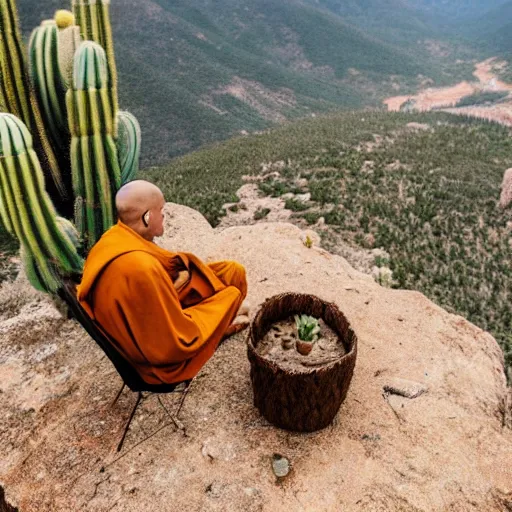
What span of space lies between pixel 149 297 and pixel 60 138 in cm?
310

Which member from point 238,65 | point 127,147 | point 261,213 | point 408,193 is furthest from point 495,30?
point 127,147

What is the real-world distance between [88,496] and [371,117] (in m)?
30.0

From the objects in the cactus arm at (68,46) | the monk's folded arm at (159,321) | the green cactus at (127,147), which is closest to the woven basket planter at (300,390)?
the monk's folded arm at (159,321)

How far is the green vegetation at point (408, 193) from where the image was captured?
8.55 m

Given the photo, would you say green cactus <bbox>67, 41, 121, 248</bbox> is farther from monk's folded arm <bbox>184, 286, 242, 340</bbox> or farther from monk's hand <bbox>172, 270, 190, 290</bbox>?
monk's folded arm <bbox>184, 286, 242, 340</bbox>

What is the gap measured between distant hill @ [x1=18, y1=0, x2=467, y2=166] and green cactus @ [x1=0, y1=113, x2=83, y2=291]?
30.7 metres

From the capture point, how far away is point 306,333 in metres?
3.43

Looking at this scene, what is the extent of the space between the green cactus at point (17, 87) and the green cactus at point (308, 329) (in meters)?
3.12

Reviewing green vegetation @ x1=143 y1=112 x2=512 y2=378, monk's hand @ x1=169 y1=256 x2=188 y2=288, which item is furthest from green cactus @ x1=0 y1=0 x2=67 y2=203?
green vegetation @ x1=143 y1=112 x2=512 y2=378

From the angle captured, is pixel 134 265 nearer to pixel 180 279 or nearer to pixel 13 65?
pixel 180 279

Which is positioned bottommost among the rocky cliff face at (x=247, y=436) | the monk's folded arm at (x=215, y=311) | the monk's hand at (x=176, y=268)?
the rocky cliff face at (x=247, y=436)

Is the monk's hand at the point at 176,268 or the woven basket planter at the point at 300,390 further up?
the monk's hand at the point at 176,268

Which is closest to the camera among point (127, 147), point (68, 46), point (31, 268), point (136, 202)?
point (136, 202)

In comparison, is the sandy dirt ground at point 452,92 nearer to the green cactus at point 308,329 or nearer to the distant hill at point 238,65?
the distant hill at point 238,65
